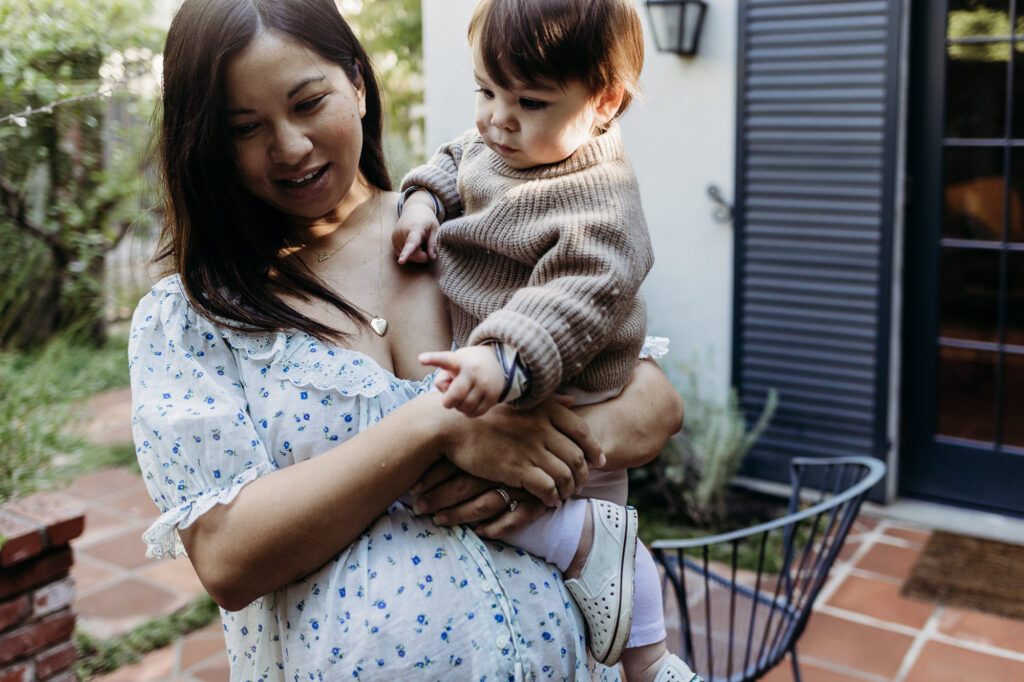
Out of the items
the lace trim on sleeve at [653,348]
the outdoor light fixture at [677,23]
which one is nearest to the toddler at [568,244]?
Answer: the lace trim on sleeve at [653,348]

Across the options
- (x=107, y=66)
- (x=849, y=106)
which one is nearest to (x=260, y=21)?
(x=849, y=106)

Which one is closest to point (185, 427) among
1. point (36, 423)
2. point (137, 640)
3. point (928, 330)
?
point (36, 423)

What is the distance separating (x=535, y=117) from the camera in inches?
51.5

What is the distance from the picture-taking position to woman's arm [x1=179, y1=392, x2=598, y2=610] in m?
1.11

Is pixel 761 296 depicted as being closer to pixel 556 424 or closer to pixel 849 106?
pixel 849 106

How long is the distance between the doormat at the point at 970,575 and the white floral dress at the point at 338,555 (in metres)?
2.82

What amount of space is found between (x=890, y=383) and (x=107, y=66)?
463cm

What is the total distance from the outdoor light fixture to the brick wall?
3.34 m

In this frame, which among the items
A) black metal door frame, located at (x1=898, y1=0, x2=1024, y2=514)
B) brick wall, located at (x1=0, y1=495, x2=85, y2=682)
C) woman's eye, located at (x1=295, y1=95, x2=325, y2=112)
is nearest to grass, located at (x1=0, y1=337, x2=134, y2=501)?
brick wall, located at (x1=0, y1=495, x2=85, y2=682)

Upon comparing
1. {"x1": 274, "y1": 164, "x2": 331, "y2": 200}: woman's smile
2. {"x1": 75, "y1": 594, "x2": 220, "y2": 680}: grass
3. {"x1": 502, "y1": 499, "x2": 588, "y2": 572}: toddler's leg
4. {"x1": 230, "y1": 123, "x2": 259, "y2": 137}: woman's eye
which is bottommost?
{"x1": 75, "y1": 594, "x2": 220, "y2": 680}: grass

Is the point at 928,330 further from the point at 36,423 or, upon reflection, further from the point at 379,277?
the point at 36,423

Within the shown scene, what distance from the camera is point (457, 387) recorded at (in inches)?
41.9

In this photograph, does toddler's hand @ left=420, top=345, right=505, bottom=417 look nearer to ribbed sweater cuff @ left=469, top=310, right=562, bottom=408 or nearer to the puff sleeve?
ribbed sweater cuff @ left=469, top=310, right=562, bottom=408

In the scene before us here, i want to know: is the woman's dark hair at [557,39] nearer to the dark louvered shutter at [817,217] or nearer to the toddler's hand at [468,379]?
the toddler's hand at [468,379]
